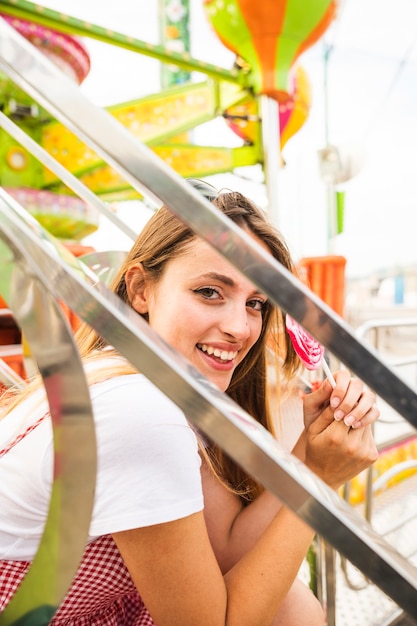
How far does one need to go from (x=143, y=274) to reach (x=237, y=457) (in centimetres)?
55

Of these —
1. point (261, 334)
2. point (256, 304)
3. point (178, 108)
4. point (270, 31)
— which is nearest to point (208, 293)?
point (256, 304)

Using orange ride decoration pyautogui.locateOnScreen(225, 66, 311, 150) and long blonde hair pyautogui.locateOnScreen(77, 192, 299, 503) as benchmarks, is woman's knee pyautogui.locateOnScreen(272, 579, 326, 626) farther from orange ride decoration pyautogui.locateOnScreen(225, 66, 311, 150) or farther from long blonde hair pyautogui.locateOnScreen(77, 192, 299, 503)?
orange ride decoration pyautogui.locateOnScreen(225, 66, 311, 150)

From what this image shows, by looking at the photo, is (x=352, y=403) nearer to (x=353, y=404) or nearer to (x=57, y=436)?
(x=353, y=404)

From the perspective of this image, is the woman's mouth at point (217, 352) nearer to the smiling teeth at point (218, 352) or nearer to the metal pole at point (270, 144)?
the smiling teeth at point (218, 352)

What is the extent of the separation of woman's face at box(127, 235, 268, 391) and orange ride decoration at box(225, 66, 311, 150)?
2.56 metres

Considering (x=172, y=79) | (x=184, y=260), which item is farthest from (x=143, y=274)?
(x=172, y=79)

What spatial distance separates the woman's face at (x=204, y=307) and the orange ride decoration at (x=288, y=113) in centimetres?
256

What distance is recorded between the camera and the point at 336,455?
0.67 metres

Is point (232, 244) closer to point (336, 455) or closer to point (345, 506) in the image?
point (345, 506)

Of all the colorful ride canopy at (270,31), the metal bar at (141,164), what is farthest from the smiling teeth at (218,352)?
the colorful ride canopy at (270,31)

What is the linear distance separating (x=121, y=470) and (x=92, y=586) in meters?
0.24

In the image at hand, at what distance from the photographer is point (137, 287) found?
34.7 inches

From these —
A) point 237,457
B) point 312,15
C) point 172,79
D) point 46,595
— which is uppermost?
point 172,79

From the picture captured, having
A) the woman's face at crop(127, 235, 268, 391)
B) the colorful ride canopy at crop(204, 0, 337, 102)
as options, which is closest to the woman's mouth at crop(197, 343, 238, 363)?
the woman's face at crop(127, 235, 268, 391)
